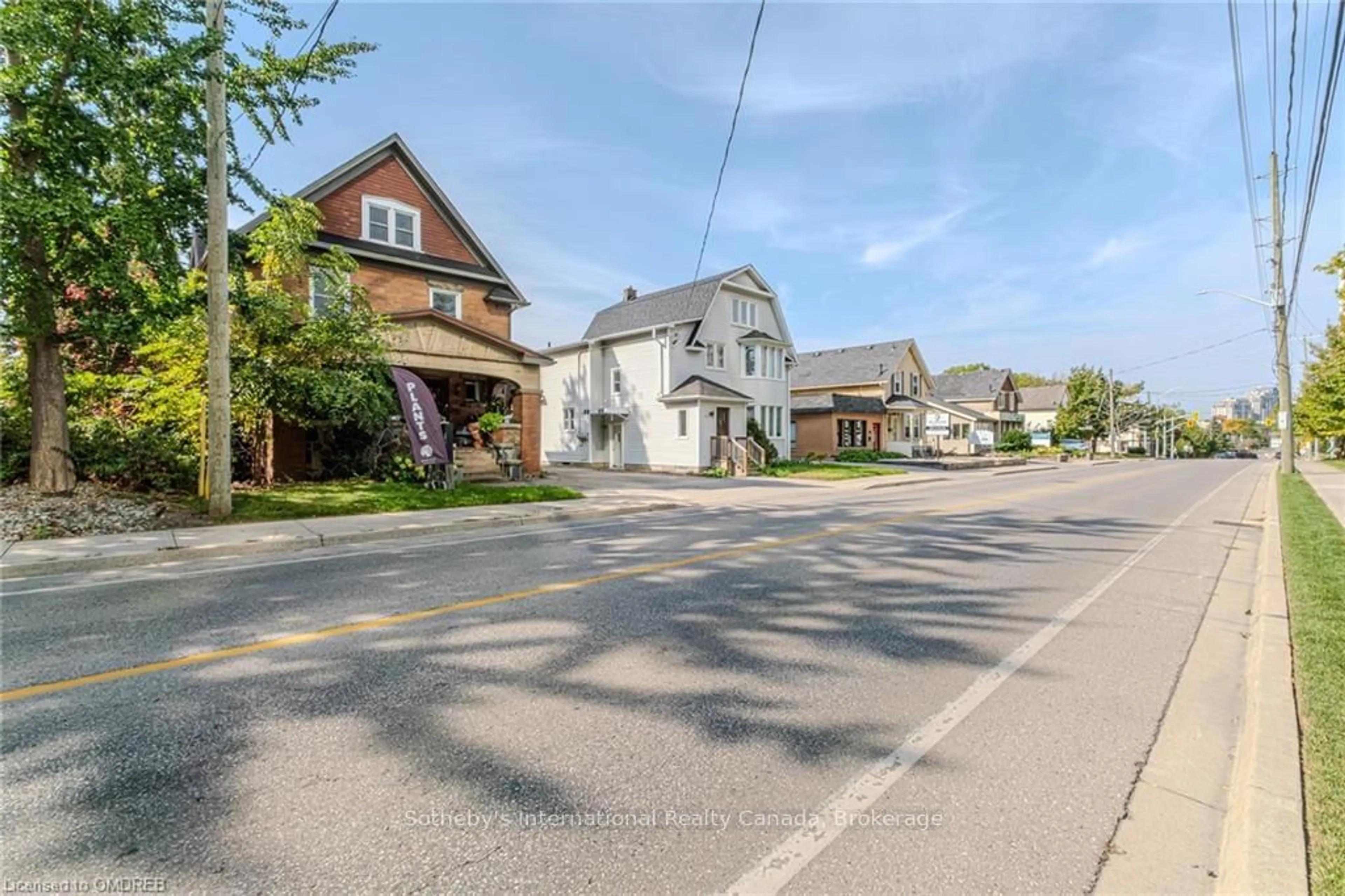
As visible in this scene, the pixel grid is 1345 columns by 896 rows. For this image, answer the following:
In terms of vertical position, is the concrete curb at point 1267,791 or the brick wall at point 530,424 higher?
the brick wall at point 530,424

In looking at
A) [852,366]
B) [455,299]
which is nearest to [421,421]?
[455,299]

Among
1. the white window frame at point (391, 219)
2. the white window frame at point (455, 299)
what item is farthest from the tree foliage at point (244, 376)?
the white window frame at point (455, 299)

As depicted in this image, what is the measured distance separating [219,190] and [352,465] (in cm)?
754

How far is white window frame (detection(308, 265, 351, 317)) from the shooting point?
14.8 m

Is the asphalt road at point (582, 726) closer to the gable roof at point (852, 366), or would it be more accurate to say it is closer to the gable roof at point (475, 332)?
the gable roof at point (475, 332)

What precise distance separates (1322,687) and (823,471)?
69.2 ft

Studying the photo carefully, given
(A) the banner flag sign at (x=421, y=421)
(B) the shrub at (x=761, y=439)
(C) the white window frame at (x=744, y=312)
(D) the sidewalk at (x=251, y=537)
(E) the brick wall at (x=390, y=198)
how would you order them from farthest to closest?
(C) the white window frame at (x=744, y=312), (B) the shrub at (x=761, y=439), (E) the brick wall at (x=390, y=198), (A) the banner flag sign at (x=421, y=421), (D) the sidewalk at (x=251, y=537)

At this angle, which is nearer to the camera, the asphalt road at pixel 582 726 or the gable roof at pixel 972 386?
the asphalt road at pixel 582 726

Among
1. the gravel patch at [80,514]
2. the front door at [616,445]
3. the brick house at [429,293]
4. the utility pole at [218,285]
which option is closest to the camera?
the gravel patch at [80,514]

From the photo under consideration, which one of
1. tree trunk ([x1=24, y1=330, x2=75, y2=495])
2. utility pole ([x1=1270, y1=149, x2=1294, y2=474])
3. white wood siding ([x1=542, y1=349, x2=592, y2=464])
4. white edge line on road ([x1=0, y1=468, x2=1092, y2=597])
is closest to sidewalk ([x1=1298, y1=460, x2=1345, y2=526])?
utility pole ([x1=1270, y1=149, x2=1294, y2=474])

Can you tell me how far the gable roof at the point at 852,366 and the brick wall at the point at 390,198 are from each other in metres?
28.1

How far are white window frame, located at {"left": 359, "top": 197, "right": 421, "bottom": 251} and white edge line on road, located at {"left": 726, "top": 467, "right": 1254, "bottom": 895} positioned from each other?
66.2ft

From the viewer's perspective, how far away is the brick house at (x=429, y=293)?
16.0 metres

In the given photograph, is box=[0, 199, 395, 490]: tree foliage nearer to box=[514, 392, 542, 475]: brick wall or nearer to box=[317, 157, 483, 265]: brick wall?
box=[317, 157, 483, 265]: brick wall
